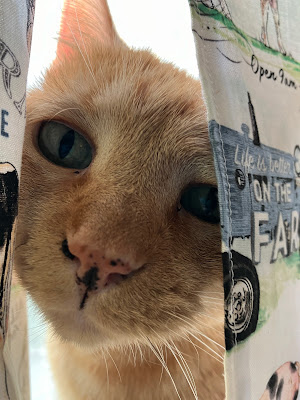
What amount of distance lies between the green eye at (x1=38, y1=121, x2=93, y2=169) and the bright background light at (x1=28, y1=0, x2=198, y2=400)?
0.62 ft

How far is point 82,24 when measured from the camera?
0.83 m

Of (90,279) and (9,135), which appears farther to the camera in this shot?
(90,279)

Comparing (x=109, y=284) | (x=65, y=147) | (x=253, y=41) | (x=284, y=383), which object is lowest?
(x=284, y=383)

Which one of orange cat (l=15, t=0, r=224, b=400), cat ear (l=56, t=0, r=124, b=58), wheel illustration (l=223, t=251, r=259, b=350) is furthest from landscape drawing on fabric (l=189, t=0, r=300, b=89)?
cat ear (l=56, t=0, r=124, b=58)

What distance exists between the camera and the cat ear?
806mm

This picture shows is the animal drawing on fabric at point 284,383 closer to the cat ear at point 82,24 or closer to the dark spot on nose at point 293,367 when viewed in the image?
the dark spot on nose at point 293,367

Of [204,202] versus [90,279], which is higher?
[204,202]

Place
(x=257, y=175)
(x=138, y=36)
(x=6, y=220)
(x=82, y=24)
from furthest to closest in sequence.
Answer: (x=138, y=36), (x=82, y=24), (x=257, y=175), (x=6, y=220)

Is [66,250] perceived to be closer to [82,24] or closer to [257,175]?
[257,175]

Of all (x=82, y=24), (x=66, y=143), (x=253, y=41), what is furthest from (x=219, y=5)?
(x=82, y=24)

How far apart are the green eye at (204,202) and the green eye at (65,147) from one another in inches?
7.2

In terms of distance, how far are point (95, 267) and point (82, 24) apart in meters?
0.56

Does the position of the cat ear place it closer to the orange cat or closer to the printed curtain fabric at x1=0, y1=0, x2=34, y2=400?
the orange cat

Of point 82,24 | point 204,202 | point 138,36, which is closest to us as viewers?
point 204,202
